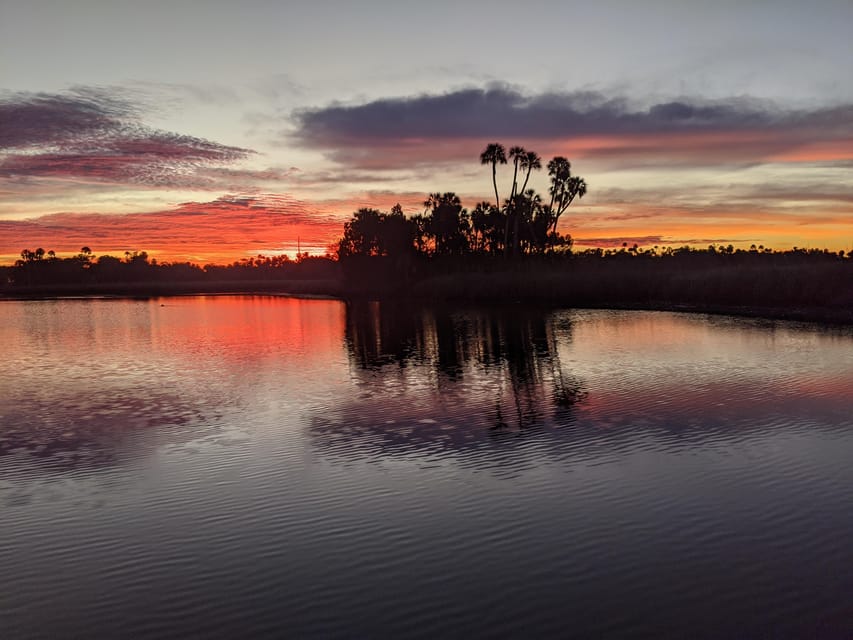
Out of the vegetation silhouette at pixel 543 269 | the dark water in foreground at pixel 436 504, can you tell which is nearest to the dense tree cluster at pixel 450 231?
the vegetation silhouette at pixel 543 269

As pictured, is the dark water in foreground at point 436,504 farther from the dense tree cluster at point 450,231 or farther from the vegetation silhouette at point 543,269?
the dense tree cluster at point 450,231

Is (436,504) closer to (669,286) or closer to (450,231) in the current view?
(669,286)

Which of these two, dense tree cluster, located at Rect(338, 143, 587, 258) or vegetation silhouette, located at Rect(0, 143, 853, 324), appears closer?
vegetation silhouette, located at Rect(0, 143, 853, 324)

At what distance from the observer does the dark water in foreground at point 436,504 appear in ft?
23.4

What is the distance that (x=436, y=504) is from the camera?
10312 millimetres

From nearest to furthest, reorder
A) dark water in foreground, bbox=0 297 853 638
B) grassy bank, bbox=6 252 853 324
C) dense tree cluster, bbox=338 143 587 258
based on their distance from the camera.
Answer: dark water in foreground, bbox=0 297 853 638
grassy bank, bbox=6 252 853 324
dense tree cluster, bbox=338 143 587 258

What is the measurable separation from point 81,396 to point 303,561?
51.5ft

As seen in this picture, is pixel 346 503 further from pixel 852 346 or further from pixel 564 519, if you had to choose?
pixel 852 346

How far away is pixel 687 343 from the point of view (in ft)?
98.4

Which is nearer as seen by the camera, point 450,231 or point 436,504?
point 436,504

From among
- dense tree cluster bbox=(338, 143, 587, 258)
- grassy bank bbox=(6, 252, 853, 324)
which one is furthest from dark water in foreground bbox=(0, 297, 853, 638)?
dense tree cluster bbox=(338, 143, 587, 258)

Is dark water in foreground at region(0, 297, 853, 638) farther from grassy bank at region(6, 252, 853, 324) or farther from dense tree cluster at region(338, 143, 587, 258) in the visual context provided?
dense tree cluster at region(338, 143, 587, 258)

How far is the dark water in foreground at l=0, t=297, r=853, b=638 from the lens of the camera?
23.4 feet

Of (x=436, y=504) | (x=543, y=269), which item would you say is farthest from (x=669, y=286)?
(x=436, y=504)
